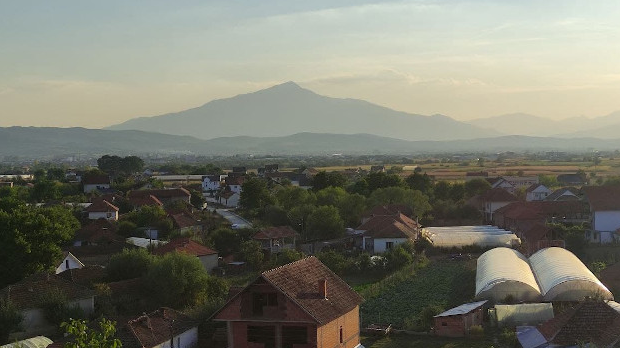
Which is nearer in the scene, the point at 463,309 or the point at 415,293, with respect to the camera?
the point at 463,309

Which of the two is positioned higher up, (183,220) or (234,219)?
(183,220)

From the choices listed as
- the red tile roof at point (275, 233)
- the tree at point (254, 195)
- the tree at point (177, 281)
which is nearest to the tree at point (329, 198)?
the tree at point (254, 195)

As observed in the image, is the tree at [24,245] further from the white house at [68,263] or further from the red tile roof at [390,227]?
the red tile roof at [390,227]

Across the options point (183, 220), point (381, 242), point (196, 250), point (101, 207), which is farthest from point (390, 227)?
point (101, 207)

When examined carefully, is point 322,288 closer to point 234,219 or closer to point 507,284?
point 507,284

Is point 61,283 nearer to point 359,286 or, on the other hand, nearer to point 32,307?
point 32,307

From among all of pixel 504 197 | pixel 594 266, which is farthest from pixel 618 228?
pixel 504 197
